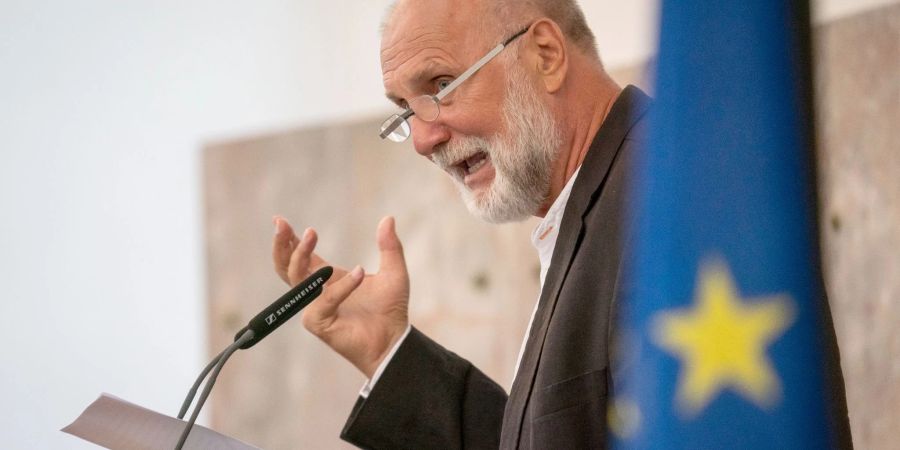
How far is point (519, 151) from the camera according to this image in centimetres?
173

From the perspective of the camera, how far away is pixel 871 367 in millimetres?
2266

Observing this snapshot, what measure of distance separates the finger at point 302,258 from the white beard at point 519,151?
0.90 ft

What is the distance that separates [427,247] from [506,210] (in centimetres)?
158

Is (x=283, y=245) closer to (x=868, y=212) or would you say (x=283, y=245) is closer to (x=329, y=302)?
(x=329, y=302)

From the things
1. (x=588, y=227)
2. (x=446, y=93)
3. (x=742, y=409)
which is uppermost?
(x=446, y=93)

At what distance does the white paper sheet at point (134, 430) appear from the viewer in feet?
4.89

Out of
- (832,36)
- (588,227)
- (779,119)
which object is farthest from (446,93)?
(779,119)

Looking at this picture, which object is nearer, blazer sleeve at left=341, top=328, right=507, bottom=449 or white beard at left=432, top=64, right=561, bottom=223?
white beard at left=432, top=64, right=561, bottom=223

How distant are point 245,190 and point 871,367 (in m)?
2.20

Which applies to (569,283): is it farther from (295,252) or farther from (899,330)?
(899,330)

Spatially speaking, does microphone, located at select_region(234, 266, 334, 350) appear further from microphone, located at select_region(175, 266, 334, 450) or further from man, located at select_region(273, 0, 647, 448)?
man, located at select_region(273, 0, 647, 448)

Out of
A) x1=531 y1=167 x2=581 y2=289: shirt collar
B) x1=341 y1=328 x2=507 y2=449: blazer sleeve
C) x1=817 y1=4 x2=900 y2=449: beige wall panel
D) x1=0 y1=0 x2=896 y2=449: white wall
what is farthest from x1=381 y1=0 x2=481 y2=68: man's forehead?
x1=0 y1=0 x2=896 y2=449: white wall

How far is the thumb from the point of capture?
6.57 ft

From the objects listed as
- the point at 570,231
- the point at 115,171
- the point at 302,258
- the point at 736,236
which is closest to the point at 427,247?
the point at 115,171
